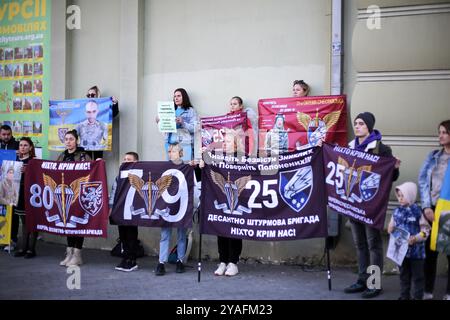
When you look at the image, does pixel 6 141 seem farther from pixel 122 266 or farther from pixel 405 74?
pixel 405 74

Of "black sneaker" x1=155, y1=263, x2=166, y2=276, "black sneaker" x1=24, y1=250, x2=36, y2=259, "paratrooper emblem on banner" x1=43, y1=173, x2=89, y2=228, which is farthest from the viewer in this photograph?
"black sneaker" x1=24, y1=250, x2=36, y2=259

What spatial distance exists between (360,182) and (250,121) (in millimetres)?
2540

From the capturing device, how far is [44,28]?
11281 mm

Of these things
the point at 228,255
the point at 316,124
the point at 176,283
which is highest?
the point at 316,124

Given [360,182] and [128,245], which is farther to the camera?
[128,245]

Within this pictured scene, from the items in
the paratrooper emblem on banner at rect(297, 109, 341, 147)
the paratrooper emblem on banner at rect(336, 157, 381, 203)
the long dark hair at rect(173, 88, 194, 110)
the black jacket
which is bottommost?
the paratrooper emblem on banner at rect(336, 157, 381, 203)

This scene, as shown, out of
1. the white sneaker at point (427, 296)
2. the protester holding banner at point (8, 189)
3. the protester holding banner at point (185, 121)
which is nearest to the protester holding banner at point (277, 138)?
the protester holding banner at point (185, 121)

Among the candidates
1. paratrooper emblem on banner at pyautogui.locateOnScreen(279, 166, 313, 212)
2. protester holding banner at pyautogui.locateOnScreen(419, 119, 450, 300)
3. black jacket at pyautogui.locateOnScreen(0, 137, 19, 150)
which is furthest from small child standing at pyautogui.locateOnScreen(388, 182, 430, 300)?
black jacket at pyautogui.locateOnScreen(0, 137, 19, 150)

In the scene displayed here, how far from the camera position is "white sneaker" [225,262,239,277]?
316 inches

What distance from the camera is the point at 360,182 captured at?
22.8 ft

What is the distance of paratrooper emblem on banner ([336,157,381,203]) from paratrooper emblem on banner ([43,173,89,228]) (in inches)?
149

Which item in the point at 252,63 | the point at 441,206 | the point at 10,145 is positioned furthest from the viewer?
the point at 10,145

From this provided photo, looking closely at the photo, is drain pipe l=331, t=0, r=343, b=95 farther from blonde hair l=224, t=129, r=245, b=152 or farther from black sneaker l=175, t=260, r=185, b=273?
black sneaker l=175, t=260, r=185, b=273

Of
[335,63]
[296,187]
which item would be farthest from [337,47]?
[296,187]
